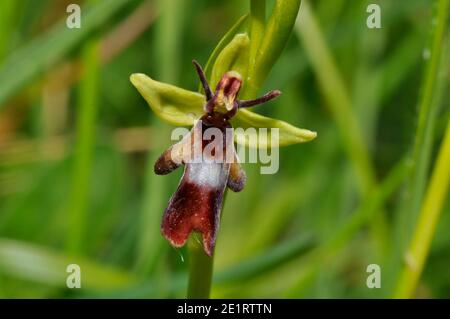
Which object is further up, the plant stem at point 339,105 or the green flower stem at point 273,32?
the plant stem at point 339,105

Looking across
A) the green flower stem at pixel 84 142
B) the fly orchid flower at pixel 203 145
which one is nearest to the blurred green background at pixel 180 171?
the green flower stem at pixel 84 142

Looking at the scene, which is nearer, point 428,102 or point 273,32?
point 273,32

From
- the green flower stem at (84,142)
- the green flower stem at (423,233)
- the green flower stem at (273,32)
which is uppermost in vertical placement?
the green flower stem at (84,142)

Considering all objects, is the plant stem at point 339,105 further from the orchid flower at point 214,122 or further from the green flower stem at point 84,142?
the orchid flower at point 214,122

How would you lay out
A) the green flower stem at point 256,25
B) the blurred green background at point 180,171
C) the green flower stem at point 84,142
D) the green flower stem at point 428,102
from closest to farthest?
the green flower stem at point 256,25 → the green flower stem at point 428,102 → the blurred green background at point 180,171 → the green flower stem at point 84,142

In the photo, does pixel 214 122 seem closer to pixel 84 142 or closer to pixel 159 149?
pixel 84 142

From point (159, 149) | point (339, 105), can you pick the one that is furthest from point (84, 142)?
point (339, 105)

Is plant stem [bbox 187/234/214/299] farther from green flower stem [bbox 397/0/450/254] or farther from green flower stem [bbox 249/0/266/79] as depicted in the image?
green flower stem [bbox 397/0/450/254]
